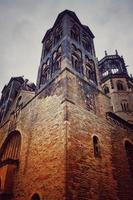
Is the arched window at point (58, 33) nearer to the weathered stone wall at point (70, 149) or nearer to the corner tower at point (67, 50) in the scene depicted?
the corner tower at point (67, 50)

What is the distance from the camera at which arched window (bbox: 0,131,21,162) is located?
1149 centimetres

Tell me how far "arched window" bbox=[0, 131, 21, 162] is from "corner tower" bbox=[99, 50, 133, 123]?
13.9 m

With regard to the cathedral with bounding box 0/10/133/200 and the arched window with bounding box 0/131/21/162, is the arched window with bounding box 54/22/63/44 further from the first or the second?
the arched window with bounding box 0/131/21/162

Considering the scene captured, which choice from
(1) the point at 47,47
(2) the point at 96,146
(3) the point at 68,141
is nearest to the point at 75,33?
(1) the point at 47,47

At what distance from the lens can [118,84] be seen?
2559cm

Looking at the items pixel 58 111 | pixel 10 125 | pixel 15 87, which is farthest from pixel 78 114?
pixel 15 87

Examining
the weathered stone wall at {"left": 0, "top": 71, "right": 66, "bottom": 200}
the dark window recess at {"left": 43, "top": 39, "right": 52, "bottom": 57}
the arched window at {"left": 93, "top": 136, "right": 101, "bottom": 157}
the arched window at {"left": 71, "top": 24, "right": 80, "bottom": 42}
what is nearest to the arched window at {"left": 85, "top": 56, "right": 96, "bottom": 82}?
the arched window at {"left": 71, "top": 24, "right": 80, "bottom": 42}

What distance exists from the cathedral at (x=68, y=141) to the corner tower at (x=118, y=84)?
404 inches

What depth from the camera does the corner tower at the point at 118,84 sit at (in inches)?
913

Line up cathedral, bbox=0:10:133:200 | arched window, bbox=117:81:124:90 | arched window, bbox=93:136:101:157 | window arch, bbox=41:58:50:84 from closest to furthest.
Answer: cathedral, bbox=0:10:133:200 < arched window, bbox=93:136:101:157 < window arch, bbox=41:58:50:84 < arched window, bbox=117:81:124:90

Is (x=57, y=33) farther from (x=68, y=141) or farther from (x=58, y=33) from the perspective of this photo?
(x=68, y=141)

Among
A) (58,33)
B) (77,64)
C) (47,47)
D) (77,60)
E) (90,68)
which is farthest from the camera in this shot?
(47,47)

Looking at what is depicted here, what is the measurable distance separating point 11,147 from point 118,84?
17.7 m

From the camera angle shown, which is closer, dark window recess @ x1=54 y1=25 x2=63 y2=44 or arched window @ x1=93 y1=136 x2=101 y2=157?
arched window @ x1=93 y1=136 x2=101 y2=157
